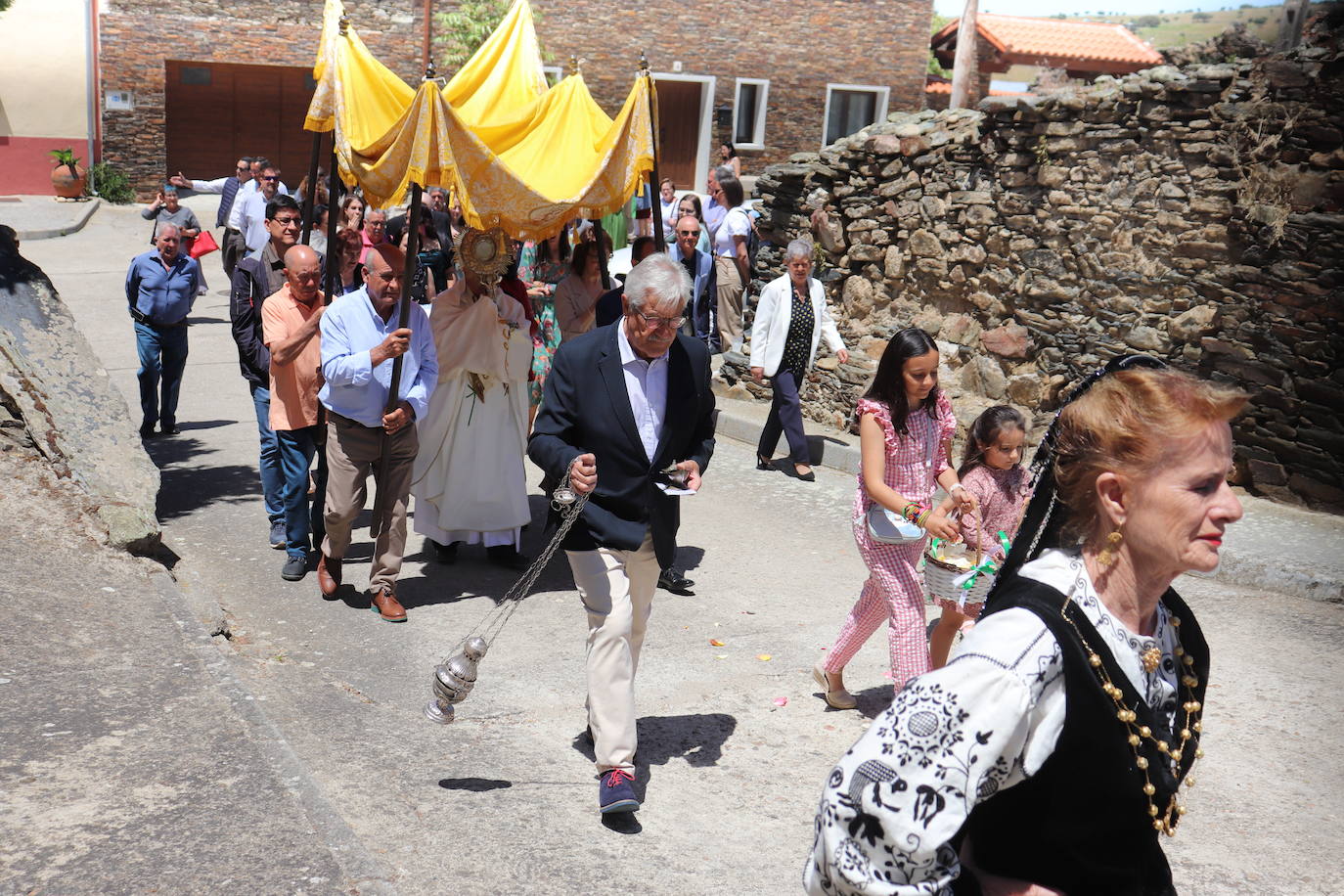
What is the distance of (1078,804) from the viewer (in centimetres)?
199

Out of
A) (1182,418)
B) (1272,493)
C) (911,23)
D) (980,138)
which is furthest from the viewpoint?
(911,23)

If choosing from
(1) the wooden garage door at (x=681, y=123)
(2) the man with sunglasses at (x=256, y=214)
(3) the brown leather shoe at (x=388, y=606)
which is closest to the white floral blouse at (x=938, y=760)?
(3) the brown leather shoe at (x=388, y=606)

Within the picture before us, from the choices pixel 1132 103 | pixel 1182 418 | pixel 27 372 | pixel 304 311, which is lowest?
pixel 27 372

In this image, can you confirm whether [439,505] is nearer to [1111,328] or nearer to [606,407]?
[606,407]

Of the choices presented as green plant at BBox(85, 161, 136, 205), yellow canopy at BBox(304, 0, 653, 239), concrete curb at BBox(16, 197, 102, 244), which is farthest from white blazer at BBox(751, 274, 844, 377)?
green plant at BBox(85, 161, 136, 205)

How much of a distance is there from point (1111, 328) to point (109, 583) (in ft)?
25.1

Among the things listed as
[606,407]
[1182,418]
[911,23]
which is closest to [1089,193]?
[606,407]

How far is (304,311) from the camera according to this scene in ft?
23.9

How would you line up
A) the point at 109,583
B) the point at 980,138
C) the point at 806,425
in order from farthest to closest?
the point at 806,425 → the point at 980,138 → the point at 109,583

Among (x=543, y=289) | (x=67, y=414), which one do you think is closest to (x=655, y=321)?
(x=543, y=289)

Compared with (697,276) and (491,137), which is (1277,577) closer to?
(491,137)

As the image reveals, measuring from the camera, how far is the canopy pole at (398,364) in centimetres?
669

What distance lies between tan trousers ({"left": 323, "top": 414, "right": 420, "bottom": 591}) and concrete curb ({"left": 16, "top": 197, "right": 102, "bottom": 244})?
1737cm

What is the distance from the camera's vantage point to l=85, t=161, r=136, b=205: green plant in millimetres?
27906
